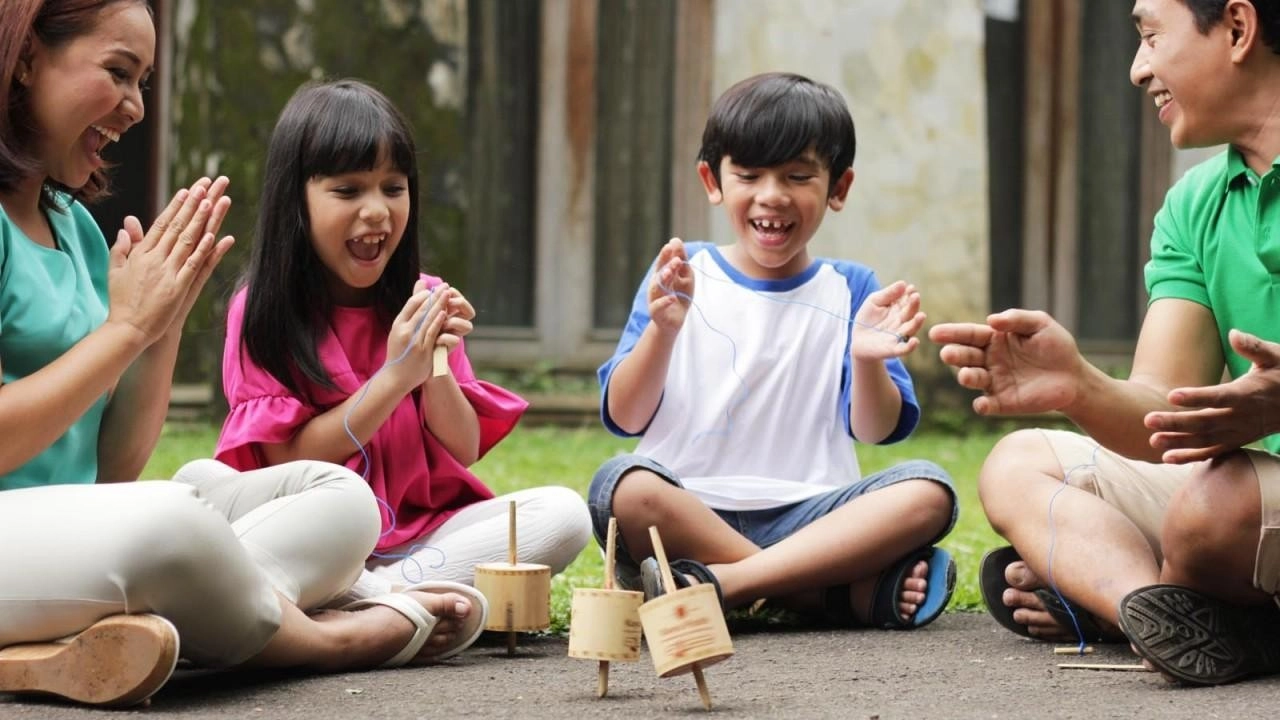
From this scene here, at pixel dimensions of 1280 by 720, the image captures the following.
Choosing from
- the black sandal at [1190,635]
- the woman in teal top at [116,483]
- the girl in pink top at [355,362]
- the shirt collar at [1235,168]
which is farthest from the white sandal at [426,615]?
the shirt collar at [1235,168]

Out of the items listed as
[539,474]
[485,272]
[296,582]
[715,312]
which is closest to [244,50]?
[485,272]

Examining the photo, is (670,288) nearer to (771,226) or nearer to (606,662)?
(771,226)

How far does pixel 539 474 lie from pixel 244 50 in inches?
98.1

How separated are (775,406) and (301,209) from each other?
1.05 metres

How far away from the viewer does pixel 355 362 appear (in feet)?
10.9

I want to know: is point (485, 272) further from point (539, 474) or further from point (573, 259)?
point (539, 474)

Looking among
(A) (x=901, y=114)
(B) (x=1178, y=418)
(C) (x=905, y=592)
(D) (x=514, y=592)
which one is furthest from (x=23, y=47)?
(A) (x=901, y=114)

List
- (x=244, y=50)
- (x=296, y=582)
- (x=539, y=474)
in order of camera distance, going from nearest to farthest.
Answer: (x=296, y=582), (x=539, y=474), (x=244, y=50)

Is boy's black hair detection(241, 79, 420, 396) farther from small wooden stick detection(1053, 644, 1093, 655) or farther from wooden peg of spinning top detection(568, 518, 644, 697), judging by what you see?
small wooden stick detection(1053, 644, 1093, 655)

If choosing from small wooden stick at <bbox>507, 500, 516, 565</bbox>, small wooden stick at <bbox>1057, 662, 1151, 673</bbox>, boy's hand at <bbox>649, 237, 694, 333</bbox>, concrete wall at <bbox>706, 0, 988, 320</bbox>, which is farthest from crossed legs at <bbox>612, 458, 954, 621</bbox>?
concrete wall at <bbox>706, 0, 988, 320</bbox>

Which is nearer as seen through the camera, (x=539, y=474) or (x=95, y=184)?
(x=95, y=184)

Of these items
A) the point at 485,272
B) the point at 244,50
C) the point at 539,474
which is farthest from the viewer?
the point at 485,272

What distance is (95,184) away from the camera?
2.83m

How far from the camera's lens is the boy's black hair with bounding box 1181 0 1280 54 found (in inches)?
109
